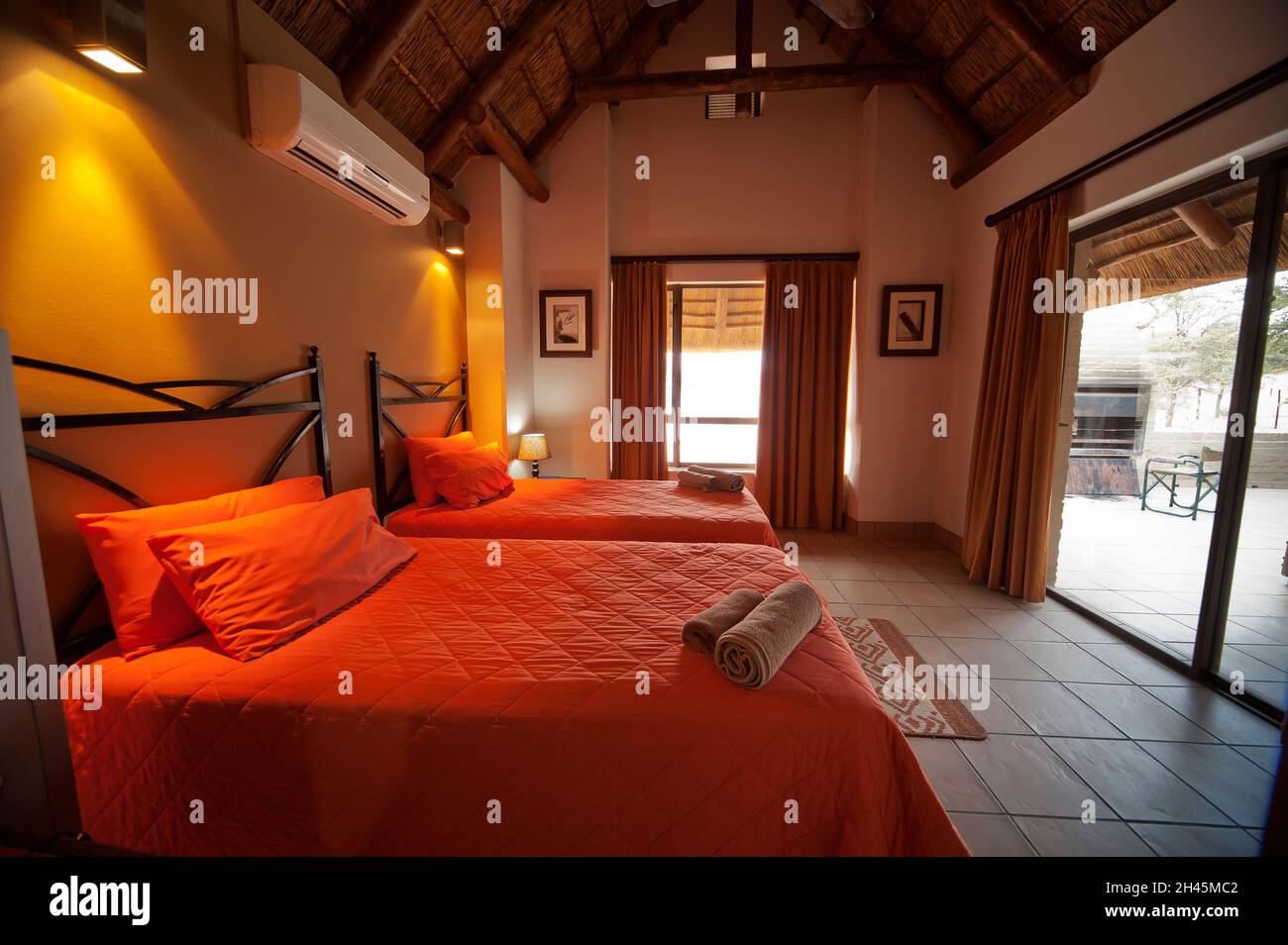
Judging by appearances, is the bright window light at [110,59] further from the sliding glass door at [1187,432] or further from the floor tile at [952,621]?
the sliding glass door at [1187,432]

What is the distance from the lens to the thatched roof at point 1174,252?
2123 millimetres

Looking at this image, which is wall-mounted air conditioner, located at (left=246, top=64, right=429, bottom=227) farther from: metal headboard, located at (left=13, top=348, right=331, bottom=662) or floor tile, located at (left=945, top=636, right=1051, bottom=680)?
floor tile, located at (left=945, top=636, right=1051, bottom=680)

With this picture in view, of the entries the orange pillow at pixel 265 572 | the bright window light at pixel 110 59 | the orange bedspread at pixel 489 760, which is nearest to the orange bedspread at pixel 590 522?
the orange pillow at pixel 265 572

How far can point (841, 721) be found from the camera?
1.12 m

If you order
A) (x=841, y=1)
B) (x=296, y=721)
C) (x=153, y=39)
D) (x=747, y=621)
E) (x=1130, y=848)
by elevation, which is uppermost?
(x=841, y=1)

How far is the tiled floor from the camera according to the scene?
1464 mm

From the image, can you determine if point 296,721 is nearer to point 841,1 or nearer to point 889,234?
point 841,1

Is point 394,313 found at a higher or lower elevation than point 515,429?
higher

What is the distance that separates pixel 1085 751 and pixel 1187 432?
193 cm

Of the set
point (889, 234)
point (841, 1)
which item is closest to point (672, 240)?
point (889, 234)

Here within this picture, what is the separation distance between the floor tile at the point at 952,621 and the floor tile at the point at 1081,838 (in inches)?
46.1

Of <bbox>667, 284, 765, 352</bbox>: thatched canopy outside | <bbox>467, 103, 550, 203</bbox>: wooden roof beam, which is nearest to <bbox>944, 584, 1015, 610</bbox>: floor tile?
<bbox>667, 284, 765, 352</bbox>: thatched canopy outside

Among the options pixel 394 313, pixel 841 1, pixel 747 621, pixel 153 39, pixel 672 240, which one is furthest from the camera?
pixel 672 240

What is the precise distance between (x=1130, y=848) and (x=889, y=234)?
13.1ft
